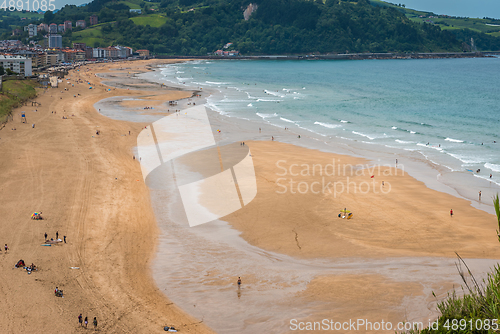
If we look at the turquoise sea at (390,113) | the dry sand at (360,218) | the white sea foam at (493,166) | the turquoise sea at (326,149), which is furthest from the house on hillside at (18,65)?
the white sea foam at (493,166)

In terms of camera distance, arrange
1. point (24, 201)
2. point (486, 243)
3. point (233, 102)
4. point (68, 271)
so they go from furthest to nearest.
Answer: point (233, 102), point (24, 201), point (486, 243), point (68, 271)

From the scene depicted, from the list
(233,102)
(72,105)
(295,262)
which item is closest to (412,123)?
(233,102)

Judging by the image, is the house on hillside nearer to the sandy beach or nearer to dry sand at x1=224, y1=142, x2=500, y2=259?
the sandy beach

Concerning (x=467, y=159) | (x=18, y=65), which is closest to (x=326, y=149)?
(x=467, y=159)

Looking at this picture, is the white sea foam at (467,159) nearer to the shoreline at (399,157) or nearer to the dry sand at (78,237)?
the shoreline at (399,157)

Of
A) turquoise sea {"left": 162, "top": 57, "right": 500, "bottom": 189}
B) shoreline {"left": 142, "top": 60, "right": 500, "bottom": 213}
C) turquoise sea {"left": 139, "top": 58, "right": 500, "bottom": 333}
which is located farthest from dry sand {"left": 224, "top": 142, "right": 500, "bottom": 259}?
turquoise sea {"left": 162, "top": 57, "right": 500, "bottom": 189}

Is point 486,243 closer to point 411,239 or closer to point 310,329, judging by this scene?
point 411,239
